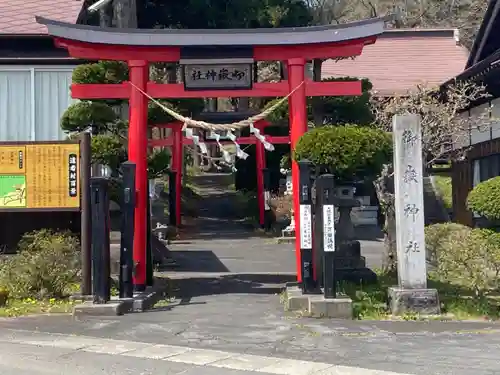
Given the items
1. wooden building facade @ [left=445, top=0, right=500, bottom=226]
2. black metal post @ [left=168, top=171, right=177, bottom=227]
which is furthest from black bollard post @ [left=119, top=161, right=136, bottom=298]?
black metal post @ [left=168, top=171, right=177, bottom=227]

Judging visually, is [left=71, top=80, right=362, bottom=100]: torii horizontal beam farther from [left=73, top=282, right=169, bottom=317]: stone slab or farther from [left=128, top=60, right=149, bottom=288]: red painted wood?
[left=73, top=282, right=169, bottom=317]: stone slab

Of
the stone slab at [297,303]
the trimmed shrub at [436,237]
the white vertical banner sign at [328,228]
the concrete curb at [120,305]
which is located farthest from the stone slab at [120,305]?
the trimmed shrub at [436,237]

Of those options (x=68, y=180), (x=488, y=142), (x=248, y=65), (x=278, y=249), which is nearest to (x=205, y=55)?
(x=248, y=65)

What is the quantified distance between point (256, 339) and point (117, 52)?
19.2 feet

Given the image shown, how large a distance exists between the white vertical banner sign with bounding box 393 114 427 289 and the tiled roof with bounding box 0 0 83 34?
9380mm

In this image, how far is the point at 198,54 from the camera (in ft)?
40.3

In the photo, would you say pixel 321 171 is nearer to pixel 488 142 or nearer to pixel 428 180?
pixel 488 142

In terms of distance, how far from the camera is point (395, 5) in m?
41.4

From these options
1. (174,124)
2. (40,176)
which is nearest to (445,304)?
(40,176)

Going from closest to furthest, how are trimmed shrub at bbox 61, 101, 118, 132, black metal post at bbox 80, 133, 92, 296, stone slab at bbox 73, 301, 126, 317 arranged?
stone slab at bbox 73, 301, 126, 317 → black metal post at bbox 80, 133, 92, 296 → trimmed shrub at bbox 61, 101, 118, 132

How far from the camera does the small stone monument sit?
10672mm

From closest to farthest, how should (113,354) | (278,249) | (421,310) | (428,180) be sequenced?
(113,354), (421,310), (278,249), (428,180)

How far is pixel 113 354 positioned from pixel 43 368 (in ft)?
2.91

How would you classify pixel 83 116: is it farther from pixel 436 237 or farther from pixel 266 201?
pixel 266 201
